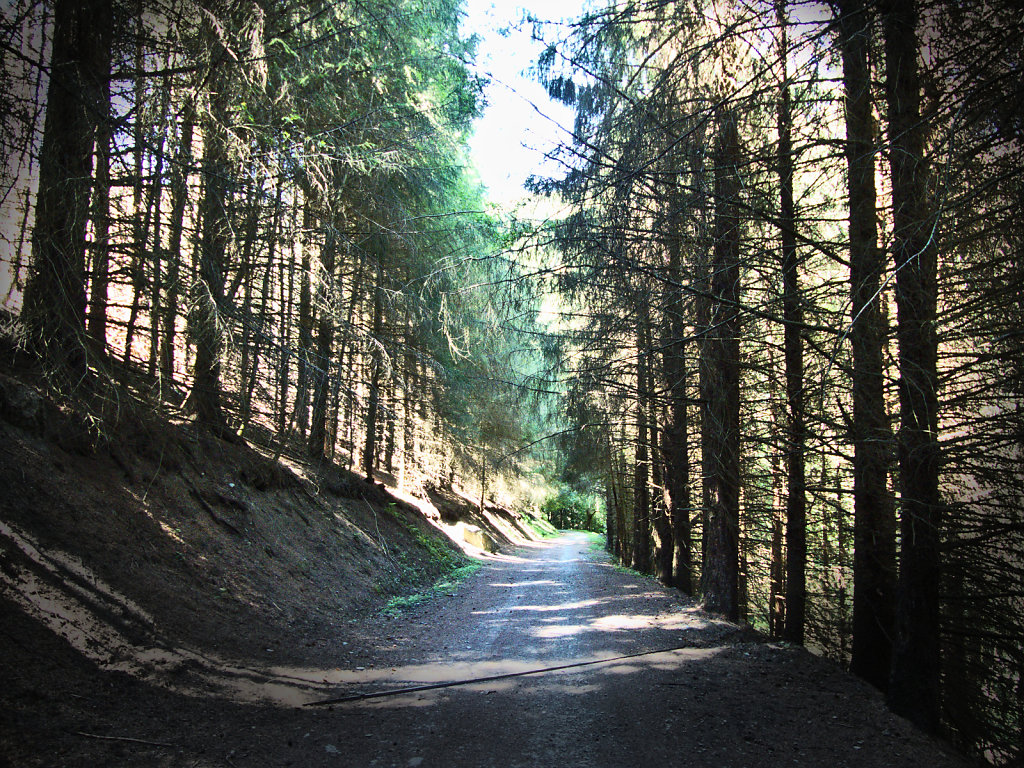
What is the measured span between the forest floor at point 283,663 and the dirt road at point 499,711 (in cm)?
2

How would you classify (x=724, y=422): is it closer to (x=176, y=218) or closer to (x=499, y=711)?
(x=499, y=711)

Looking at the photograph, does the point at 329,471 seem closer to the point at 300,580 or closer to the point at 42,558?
the point at 300,580

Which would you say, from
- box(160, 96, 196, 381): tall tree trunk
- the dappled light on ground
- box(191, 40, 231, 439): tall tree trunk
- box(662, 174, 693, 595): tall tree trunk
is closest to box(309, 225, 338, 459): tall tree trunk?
box(191, 40, 231, 439): tall tree trunk

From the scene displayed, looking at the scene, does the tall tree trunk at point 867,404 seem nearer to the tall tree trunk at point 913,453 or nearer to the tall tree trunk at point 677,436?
the tall tree trunk at point 913,453

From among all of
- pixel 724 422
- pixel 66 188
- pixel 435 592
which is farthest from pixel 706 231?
pixel 435 592

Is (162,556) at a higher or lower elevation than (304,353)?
lower

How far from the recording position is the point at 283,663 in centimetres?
592

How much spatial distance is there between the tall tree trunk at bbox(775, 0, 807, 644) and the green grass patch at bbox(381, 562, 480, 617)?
6.05 m

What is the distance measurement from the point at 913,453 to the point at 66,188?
7.33 m

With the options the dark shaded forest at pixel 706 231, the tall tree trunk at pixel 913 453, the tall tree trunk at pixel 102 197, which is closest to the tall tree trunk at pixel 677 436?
the dark shaded forest at pixel 706 231

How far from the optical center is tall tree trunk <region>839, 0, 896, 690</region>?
4699 millimetres

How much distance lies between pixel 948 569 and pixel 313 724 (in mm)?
5985

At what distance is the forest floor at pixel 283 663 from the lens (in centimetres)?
404

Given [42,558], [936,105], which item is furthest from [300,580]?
[936,105]
